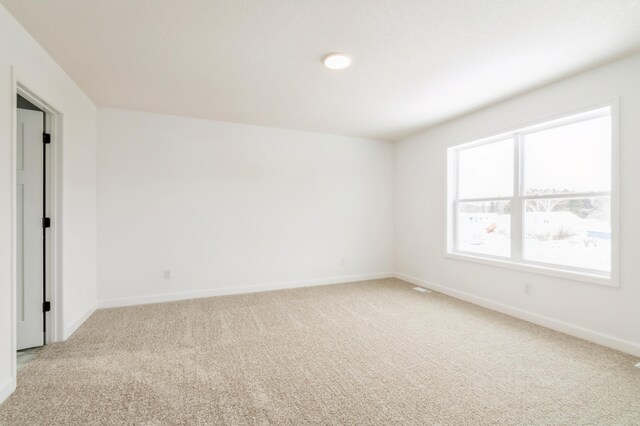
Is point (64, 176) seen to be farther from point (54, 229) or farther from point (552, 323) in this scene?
point (552, 323)

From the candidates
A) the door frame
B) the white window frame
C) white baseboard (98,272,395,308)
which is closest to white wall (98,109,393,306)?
white baseboard (98,272,395,308)

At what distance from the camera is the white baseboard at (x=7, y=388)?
1834 millimetres

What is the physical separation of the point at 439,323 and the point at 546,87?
270 cm

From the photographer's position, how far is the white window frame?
2566mm

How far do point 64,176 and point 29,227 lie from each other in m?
0.52

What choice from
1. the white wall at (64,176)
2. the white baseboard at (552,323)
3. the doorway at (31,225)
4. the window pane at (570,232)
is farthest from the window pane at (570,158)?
the doorway at (31,225)

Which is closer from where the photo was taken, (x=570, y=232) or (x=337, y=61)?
(x=337, y=61)

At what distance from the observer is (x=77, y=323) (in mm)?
3006

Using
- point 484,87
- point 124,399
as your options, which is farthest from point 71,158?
point 484,87

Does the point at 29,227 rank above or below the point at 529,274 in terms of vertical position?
above

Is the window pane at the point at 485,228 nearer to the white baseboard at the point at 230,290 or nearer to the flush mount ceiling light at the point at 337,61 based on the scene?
the white baseboard at the point at 230,290

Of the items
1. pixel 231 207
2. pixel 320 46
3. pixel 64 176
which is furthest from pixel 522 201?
pixel 64 176

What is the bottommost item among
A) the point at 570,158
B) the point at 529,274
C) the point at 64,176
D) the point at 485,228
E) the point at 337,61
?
the point at 529,274

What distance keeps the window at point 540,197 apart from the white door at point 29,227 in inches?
184
